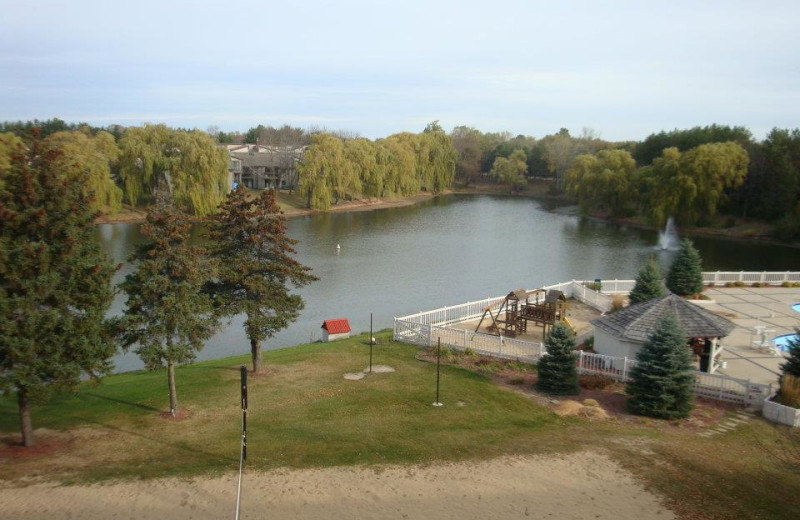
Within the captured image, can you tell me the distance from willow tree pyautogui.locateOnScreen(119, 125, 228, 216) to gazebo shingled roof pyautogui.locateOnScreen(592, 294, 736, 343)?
159 feet

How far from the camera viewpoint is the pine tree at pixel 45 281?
12617 mm

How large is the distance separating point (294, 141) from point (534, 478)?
319 feet

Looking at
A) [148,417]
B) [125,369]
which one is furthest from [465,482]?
[125,369]

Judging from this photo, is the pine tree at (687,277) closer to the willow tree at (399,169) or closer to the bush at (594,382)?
the bush at (594,382)

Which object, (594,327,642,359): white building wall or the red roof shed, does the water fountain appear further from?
the red roof shed

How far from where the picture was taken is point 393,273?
4122 cm

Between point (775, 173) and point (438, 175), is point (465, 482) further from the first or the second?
point (438, 175)

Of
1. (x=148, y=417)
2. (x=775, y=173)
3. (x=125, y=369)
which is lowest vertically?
(x=125, y=369)

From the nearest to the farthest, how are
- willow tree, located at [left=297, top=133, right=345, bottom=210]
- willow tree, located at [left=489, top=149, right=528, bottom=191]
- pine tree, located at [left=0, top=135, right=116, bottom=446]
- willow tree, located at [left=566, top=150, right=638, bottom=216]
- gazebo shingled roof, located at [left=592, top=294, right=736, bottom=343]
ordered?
pine tree, located at [left=0, top=135, right=116, bottom=446]
gazebo shingled roof, located at [left=592, top=294, right=736, bottom=343]
willow tree, located at [left=297, top=133, right=345, bottom=210]
willow tree, located at [left=566, top=150, right=638, bottom=216]
willow tree, located at [left=489, top=149, right=528, bottom=191]

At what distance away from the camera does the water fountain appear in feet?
186

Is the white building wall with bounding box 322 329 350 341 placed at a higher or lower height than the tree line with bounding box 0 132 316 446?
lower

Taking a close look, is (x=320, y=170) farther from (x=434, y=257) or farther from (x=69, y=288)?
(x=69, y=288)

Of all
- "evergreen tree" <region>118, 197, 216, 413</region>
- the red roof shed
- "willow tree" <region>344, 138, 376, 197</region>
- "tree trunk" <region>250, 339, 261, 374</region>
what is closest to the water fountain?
"willow tree" <region>344, 138, 376, 197</region>

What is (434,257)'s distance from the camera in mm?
48031
